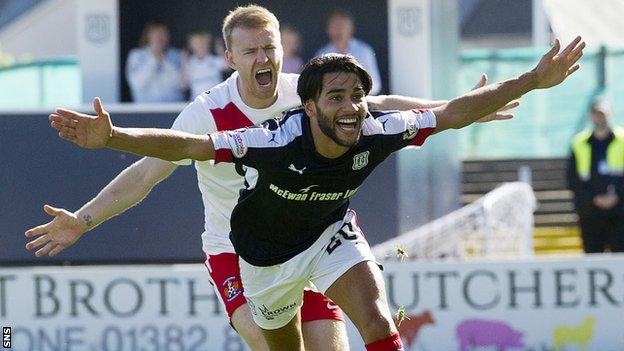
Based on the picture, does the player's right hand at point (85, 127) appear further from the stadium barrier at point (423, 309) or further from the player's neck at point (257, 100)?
the stadium barrier at point (423, 309)

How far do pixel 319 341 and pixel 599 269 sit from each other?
466 cm

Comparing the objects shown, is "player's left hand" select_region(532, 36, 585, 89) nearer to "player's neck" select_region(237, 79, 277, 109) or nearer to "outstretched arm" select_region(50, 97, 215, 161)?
"player's neck" select_region(237, 79, 277, 109)

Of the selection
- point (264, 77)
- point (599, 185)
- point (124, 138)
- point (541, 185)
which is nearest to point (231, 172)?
point (264, 77)

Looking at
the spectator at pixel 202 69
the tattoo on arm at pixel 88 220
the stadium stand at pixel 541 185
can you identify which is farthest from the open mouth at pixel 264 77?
the stadium stand at pixel 541 185

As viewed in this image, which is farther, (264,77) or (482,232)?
(482,232)

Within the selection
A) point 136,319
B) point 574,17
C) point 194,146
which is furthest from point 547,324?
point 574,17

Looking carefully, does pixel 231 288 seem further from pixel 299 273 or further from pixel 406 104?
pixel 406 104

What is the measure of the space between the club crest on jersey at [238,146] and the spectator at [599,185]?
8780mm

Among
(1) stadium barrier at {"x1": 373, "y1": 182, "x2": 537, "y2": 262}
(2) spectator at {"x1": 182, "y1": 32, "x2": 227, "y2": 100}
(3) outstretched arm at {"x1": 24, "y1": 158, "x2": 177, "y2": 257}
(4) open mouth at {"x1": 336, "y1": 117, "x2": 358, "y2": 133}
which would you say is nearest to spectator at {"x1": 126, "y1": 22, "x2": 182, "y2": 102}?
(2) spectator at {"x1": 182, "y1": 32, "x2": 227, "y2": 100}

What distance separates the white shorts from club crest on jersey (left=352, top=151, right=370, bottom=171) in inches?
13.8

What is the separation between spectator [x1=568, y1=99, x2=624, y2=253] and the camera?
1462cm

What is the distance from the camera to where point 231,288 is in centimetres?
726

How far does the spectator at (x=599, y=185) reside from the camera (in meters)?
14.6

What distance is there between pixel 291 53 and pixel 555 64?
7.82 metres
